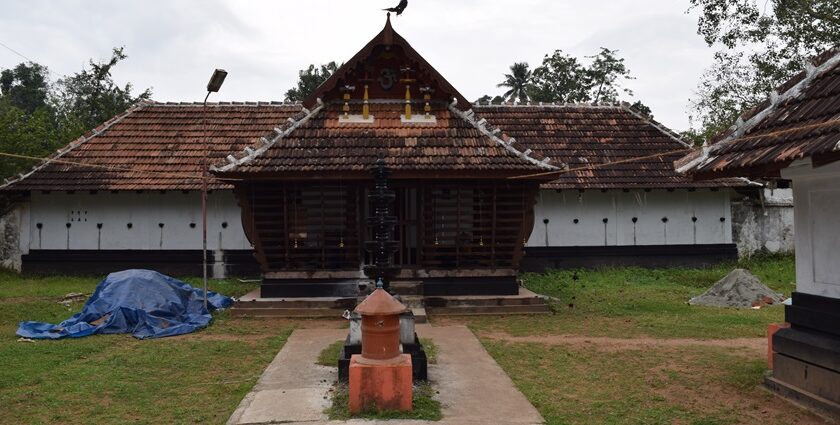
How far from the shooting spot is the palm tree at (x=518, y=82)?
146 ft

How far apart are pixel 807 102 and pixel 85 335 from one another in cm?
965

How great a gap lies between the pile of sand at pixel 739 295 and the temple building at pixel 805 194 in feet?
19.1

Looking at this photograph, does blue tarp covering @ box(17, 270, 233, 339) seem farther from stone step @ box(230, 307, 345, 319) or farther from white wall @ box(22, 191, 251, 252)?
white wall @ box(22, 191, 251, 252)

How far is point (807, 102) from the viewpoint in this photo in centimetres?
586

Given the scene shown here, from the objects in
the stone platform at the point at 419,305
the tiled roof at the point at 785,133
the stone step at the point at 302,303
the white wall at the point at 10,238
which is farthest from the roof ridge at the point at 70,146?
the tiled roof at the point at 785,133

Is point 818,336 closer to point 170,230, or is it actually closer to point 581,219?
point 581,219

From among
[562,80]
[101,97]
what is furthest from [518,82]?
[101,97]

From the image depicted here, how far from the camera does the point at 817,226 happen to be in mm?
5781

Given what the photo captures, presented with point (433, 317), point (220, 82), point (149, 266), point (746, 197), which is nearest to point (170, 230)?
point (149, 266)

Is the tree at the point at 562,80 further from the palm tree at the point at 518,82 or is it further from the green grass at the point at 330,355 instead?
the green grass at the point at 330,355

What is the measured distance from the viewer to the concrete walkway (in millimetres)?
5453

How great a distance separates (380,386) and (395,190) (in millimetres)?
6799

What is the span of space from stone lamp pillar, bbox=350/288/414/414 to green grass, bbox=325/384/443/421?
0.07 metres

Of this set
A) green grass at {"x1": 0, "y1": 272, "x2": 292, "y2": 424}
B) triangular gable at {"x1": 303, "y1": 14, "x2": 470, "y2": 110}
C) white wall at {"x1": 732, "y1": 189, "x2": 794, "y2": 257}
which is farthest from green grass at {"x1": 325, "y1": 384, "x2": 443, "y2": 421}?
white wall at {"x1": 732, "y1": 189, "x2": 794, "y2": 257}
